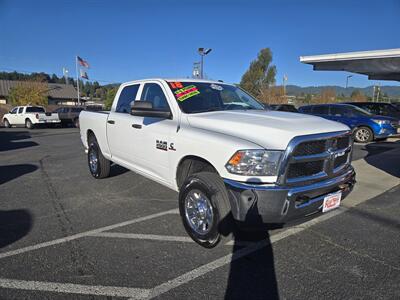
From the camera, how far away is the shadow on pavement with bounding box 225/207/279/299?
2.50 m

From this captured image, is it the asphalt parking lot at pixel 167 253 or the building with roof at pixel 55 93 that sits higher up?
the building with roof at pixel 55 93

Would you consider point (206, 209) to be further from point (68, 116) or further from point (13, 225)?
point (68, 116)

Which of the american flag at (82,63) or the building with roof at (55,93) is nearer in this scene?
the american flag at (82,63)

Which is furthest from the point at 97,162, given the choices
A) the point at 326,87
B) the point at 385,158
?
the point at 326,87

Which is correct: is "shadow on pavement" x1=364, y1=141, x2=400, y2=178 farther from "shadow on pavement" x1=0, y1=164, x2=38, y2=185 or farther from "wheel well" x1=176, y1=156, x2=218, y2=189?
"shadow on pavement" x1=0, y1=164, x2=38, y2=185

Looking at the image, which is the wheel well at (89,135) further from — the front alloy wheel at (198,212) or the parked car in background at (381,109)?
the parked car in background at (381,109)

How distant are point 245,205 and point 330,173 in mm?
1116

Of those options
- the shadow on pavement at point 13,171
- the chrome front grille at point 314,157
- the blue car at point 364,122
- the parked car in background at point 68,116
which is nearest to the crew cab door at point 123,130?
the chrome front grille at point 314,157

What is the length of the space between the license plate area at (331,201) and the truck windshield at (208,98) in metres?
1.80

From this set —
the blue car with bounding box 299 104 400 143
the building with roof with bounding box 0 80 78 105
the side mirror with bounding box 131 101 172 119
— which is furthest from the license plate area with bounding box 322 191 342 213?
the building with roof with bounding box 0 80 78 105

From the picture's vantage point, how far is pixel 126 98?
16.9 feet

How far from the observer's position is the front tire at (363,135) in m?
11.7

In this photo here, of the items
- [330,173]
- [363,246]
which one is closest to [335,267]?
[363,246]

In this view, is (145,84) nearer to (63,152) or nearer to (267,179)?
(267,179)
